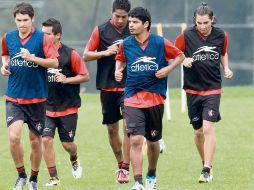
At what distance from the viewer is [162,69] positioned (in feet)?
37.5

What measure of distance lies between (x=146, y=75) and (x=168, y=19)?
2379 cm

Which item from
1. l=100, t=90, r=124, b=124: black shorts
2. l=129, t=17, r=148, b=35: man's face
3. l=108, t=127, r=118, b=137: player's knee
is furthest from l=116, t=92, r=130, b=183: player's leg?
l=129, t=17, r=148, b=35: man's face

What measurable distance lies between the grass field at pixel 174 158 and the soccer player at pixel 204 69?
2.66 feet

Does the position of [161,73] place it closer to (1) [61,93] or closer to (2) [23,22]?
(2) [23,22]

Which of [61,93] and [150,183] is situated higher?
[61,93]

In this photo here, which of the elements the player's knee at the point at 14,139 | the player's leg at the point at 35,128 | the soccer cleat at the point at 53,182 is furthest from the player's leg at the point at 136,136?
the soccer cleat at the point at 53,182

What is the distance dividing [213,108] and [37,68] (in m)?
2.63

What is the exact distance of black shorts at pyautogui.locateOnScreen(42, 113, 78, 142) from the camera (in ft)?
42.5

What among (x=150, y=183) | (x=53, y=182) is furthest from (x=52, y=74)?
(x=150, y=183)

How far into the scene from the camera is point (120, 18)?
1303 centimetres

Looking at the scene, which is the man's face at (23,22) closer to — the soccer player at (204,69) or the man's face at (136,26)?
the man's face at (136,26)

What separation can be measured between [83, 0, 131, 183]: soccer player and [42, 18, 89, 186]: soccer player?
0.27 m

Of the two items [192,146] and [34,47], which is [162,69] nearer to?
[34,47]

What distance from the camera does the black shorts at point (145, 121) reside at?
1134 centimetres
